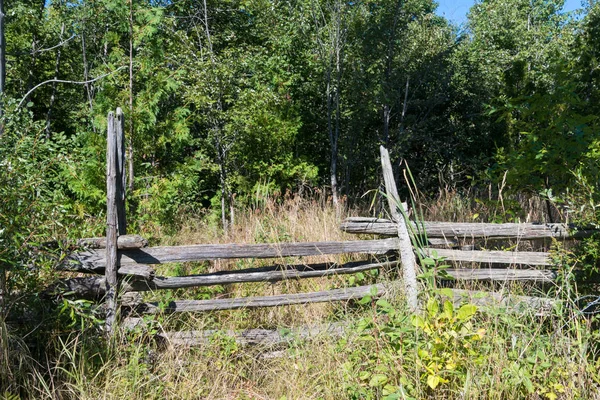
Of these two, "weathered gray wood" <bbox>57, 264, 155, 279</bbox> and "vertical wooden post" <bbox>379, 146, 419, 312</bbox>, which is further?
"vertical wooden post" <bbox>379, 146, 419, 312</bbox>

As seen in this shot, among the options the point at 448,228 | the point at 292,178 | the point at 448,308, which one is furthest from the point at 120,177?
the point at 292,178

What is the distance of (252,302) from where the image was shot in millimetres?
4266

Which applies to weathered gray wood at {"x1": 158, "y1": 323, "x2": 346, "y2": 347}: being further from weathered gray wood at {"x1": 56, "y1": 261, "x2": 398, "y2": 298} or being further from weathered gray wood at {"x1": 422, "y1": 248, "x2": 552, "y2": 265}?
weathered gray wood at {"x1": 422, "y1": 248, "x2": 552, "y2": 265}

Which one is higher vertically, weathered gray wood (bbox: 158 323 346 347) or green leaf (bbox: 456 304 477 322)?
green leaf (bbox: 456 304 477 322)

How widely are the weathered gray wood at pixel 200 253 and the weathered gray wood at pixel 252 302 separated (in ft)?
1.11

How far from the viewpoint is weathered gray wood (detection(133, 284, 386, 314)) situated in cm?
406

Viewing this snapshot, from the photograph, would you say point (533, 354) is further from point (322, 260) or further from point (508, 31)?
point (508, 31)

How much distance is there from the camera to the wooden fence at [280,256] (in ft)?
12.6

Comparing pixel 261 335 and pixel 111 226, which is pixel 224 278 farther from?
pixel 111 226

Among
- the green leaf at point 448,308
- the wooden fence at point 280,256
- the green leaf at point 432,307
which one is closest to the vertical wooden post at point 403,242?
the wooden fence at point 280,256

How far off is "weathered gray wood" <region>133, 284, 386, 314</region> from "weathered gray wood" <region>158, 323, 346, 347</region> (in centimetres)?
19

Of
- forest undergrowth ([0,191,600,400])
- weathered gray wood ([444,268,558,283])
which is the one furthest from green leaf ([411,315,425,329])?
weathered gray wood ([444,268,558,283])

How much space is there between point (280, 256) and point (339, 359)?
992 millimetres

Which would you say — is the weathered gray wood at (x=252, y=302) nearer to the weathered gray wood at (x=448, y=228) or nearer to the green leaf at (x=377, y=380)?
Answer: the weathered gray wood at (x=448, y=228)
